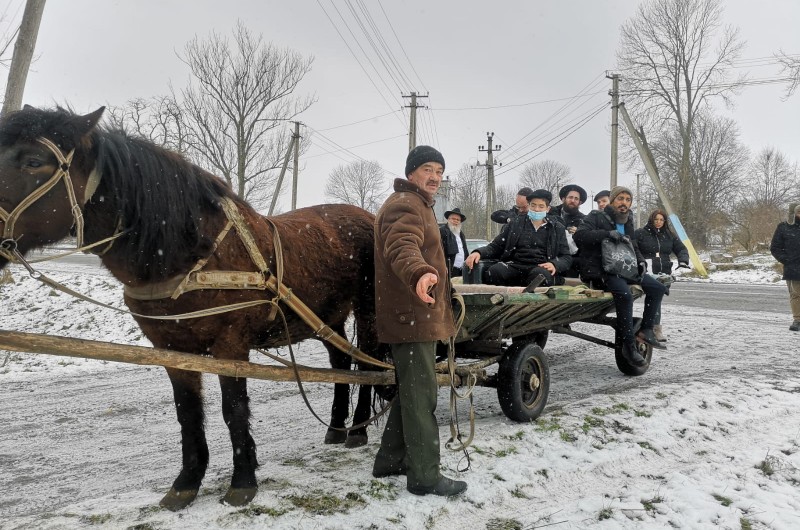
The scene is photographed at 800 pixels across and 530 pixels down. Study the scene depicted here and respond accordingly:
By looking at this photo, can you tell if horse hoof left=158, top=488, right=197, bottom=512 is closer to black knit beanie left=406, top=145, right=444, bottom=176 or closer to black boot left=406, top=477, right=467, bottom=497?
black boot left=406, top=477, right=467, bottom=497

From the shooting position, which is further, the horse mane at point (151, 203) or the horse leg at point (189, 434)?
the horse leg at point (189, 434)

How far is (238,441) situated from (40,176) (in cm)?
151

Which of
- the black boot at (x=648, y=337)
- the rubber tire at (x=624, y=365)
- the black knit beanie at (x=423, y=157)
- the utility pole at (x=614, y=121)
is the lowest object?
the rubber tire at (x=624, y=365)

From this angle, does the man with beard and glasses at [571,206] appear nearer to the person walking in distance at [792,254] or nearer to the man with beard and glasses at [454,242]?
the man with beard and glasses at [454,242]

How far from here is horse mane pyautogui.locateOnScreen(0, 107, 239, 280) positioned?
88.0 inches

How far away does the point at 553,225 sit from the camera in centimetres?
491

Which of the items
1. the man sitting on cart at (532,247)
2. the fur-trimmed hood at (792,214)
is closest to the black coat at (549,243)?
the man sitting on cart at (532,247)

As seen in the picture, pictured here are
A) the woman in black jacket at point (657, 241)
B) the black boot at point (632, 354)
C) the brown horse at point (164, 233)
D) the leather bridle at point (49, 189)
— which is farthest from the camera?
the woman in black jacket at point (657, 241)

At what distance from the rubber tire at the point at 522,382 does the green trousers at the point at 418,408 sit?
3.85ft

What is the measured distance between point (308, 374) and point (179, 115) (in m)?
18.0

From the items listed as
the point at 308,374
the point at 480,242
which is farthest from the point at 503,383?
the point at 480,242

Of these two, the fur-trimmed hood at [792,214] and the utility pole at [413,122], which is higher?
the utility pole at [413,122]

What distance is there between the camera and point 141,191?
244 cm

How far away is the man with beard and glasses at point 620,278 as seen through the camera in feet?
16.5
